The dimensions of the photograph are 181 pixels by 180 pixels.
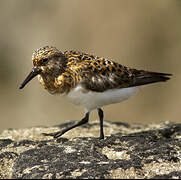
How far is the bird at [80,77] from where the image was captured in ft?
15.9

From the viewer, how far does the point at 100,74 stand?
16.4 feet

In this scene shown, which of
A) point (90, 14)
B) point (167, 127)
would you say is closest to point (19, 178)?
point (167, 127)

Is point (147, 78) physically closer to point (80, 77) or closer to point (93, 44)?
point (80, 77)

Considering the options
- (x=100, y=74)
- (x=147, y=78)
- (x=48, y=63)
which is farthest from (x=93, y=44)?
(x=48, y=63)

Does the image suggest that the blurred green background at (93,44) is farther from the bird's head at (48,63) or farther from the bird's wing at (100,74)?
the bird's head at (48,63)

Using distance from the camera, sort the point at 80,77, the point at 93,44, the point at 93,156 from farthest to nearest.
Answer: the point at 93,44 < the point at 80,77 < the point at 93,156

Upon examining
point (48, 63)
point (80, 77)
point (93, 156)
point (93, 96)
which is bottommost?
point (93, 156)

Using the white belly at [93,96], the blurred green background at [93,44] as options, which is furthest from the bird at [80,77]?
the blurred green background at [93,44]

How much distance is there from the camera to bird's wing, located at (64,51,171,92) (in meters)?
4.88

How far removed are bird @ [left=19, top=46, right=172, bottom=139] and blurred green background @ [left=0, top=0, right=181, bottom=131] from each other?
532 cm

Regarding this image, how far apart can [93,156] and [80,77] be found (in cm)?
112

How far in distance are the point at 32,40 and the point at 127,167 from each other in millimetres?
8742

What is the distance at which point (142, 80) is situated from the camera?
5.34 meters

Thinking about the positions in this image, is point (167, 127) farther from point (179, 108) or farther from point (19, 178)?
point (179, 108)
